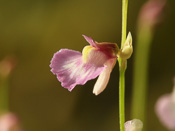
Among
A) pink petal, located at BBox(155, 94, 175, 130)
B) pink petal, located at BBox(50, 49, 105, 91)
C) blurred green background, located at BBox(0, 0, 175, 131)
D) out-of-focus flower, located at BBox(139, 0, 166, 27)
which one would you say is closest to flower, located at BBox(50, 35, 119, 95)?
pink petal, located at BBox(50, 49, 105, 91)

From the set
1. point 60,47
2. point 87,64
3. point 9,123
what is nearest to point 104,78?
point 87,64

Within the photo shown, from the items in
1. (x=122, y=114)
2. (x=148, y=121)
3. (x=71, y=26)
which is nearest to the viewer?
(x=122, y=114)

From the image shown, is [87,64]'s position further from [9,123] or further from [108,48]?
[9,123]

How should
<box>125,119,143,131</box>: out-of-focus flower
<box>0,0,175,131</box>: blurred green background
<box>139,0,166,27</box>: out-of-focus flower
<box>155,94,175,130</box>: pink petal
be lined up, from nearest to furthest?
<box>125,119,143,131</box>: out-of-focus flower, <box>155,94,175,130</box>: pink petal, <box>139,0,166,27</box>: out-of-focus flower, <box>0,0,175,131</box>: blurred green background

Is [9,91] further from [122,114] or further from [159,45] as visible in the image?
[122,114]

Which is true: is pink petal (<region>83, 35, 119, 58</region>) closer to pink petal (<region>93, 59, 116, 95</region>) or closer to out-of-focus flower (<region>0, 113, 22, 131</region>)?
pink petal (<region>93, 59, 116, 95</region>)

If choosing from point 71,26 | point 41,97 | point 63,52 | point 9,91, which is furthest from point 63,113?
point 63,52
